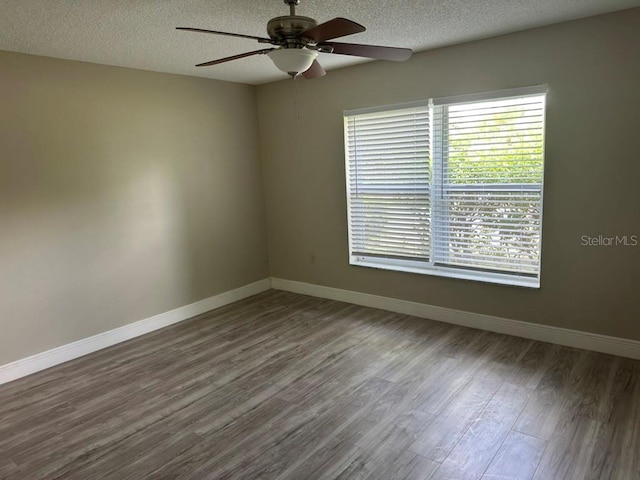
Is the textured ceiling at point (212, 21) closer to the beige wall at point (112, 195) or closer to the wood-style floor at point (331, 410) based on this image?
the beige wall at point (112, 195)

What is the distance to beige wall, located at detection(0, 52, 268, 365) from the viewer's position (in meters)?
3.29

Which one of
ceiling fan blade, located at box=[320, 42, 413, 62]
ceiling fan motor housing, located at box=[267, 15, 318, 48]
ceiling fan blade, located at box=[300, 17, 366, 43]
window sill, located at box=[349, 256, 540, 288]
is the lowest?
window sill, located at box=[349, 256, 540, 288]

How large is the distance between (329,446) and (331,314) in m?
2.08

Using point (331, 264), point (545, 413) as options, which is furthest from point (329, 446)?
point (331, 264)

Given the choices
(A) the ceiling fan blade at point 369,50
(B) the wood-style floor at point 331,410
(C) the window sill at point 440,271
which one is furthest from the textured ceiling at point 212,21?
(B) the wood-style floor at point 331,410

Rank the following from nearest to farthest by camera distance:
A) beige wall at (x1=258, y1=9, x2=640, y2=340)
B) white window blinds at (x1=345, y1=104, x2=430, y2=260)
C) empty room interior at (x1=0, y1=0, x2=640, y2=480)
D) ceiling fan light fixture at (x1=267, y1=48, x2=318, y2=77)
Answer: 1. ceiling fan light fixture at (x1=267, y1=48, x2=318, y2=77)
2. empty room interior at (x1=0, y1=0, x2=640, y2=480)
3. beige wall at (x1=258, y1=9, x2=640, y2=340)
4. white window blinds at (x1=345, y1=104, x2=430, y2=260)

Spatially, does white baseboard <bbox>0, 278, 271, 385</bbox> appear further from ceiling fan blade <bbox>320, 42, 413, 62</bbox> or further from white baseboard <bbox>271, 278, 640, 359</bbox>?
ceiling fan blade <bbox>320, 42, 413, 62</bbox>

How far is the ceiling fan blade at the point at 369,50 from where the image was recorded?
225 cm

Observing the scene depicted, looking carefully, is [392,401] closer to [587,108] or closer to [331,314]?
[331,314]

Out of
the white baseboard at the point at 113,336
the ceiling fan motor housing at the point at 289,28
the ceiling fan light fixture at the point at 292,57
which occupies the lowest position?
the white baseboard at the point at 113,336

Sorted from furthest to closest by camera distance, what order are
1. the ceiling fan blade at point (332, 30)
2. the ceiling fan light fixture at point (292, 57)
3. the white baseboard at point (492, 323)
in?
the white baseboard at point (492, 323)
the ceiling fan light fixture at point (292, 57)
the ceiling fan blade at point (332, 30)

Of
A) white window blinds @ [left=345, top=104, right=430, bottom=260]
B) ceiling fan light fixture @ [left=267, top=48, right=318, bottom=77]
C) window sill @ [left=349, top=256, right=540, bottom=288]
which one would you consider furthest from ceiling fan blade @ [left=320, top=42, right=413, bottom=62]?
window sill @ [left=349, top=256, right=540, bottom=288]

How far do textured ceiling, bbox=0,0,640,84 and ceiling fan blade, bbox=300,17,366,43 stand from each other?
1.80 feet

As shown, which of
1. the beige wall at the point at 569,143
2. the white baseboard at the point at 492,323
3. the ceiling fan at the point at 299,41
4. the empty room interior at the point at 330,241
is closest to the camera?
the ceiling fan at the point at 299,41
